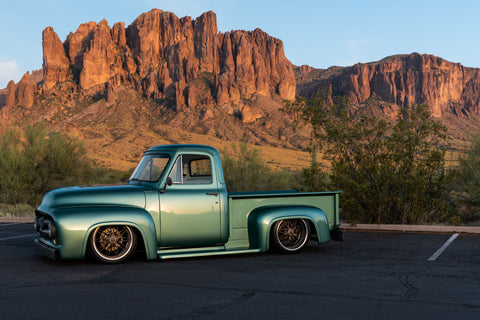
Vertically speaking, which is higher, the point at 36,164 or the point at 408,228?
the point at 36,164

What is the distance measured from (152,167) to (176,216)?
1033 mm

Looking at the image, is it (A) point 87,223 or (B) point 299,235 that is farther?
(B) point 299,235

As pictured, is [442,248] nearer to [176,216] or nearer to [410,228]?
[410,228]

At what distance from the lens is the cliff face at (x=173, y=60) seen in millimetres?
142250

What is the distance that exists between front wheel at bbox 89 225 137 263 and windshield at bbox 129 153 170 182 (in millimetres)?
1041

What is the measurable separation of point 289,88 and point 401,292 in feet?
537

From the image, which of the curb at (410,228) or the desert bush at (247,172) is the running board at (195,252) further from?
the desert bush at (247,172)

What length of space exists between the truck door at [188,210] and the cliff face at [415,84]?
158698 millimetres

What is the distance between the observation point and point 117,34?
16425cm

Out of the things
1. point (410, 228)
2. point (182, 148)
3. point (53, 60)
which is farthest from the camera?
point (53, 60)

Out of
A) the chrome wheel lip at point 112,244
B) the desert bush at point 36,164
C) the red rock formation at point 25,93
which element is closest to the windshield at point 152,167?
the chrome wheel lip at point 112,244

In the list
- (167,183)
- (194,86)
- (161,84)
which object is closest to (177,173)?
(167,183)

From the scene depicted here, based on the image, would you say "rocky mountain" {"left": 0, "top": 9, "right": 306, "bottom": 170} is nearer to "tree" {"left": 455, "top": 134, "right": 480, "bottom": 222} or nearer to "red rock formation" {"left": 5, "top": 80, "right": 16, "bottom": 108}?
"red rock formation" {"left": 5, "top": 80, "right": 16, "bottom": 108}

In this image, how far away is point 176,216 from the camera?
7.64m
